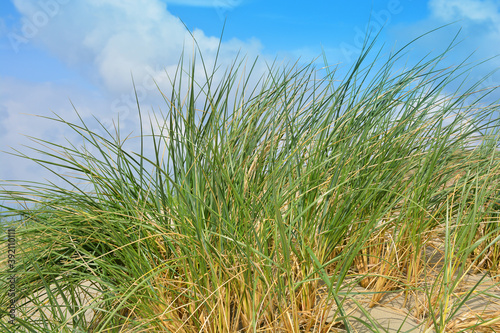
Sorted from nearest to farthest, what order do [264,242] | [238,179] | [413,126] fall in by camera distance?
[264,242] → [238,179] → [413,126]

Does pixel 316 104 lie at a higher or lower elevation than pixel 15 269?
higher

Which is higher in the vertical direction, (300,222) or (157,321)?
(300,222)

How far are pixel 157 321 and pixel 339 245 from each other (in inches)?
34.0

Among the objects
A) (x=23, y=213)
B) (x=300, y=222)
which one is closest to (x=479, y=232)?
(x=300, y=222)

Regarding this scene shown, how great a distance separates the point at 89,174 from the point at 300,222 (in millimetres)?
1129

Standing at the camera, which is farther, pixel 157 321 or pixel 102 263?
pixel 102 263

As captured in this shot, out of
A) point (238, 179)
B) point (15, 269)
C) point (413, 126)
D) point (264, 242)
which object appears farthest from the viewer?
point (413, 126)

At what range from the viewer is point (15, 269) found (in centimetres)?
208

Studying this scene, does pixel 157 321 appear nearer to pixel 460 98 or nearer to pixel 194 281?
pixel 194 281

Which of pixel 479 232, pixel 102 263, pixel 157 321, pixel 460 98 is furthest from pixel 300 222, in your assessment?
pixel 460 98

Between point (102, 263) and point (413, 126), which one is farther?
point (413, 126)

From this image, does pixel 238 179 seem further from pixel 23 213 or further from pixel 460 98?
pixel 460 98

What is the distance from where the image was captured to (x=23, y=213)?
2143mm

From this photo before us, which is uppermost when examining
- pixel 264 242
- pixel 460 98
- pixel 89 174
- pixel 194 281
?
pixel 460 98
